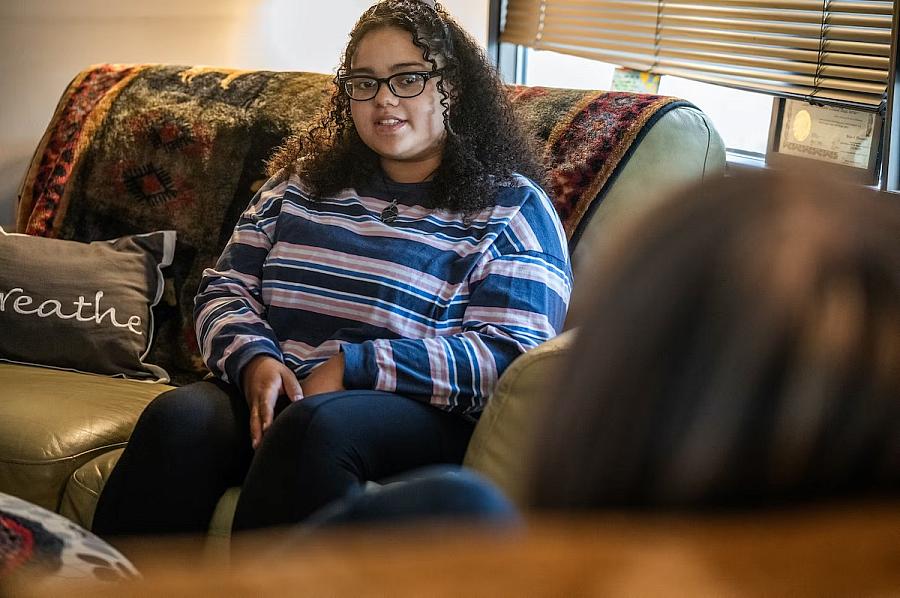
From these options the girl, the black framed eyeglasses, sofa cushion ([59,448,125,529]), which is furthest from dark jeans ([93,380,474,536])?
the black framed eyeglasses

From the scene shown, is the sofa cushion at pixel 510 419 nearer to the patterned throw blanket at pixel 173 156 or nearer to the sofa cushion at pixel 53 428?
the sofa cushion at pixel 53 428

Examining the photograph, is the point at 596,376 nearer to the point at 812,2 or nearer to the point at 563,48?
the point at 812,2

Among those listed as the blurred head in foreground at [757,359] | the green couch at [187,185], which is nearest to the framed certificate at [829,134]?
the green couch at [187,185]

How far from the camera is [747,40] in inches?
91.7

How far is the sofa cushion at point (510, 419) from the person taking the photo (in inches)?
51.7

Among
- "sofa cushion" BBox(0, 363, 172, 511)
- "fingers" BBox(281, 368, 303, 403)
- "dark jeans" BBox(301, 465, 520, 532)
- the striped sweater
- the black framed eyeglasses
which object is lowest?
"sofa cushion" BBox(0, 363, 172, 511)

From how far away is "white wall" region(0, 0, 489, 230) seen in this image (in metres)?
3.01

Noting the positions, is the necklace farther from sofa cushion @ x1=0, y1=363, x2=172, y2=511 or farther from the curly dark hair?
sofa cushion @ x1=0, y1=363, x2=172, y2=511

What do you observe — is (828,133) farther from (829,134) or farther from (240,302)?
(240,302)

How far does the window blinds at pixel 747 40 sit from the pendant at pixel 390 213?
0.94 metres

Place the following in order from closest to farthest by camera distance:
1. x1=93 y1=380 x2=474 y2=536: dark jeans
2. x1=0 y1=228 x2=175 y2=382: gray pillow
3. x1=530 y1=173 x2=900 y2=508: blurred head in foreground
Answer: x1=530 y1=173 x2=900 y2=508: blurred head in foreground → x1=93 y1=380 x2=474 y2=536: dark jeans → x1=0 y1=228 x2=175 y2=382: gray pillow

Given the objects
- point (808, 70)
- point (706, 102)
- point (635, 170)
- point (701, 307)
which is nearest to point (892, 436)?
point (701, 307)

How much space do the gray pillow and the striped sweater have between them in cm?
41

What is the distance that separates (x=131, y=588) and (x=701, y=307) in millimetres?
169
